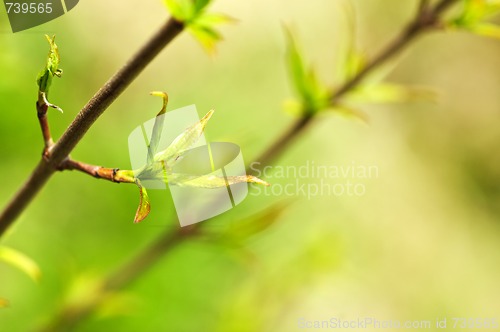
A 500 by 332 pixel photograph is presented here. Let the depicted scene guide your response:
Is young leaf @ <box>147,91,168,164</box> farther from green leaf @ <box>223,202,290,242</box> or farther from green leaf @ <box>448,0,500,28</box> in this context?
green leaf @ <box>448,0,500,28</box>

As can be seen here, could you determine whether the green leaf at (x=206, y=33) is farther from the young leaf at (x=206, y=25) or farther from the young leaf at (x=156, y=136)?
the young leaf at (x=156, y=136)

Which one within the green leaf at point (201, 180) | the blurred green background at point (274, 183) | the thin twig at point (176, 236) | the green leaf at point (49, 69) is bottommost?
the blurred green background at point (274, 183)

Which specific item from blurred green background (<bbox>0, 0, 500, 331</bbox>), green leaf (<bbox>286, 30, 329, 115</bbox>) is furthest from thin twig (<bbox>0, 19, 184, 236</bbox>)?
blurred green background (<bbox>0, 0, 500, 331</bbox>)

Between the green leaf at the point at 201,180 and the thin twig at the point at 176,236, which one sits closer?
the green leaf at the point at 201,180

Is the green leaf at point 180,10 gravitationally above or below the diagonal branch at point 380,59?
above

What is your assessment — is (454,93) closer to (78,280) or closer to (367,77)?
(367,77)

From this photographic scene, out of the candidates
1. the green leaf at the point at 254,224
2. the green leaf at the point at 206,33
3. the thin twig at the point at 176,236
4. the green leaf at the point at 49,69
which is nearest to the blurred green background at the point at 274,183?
the thin twig at the point at 176,236
